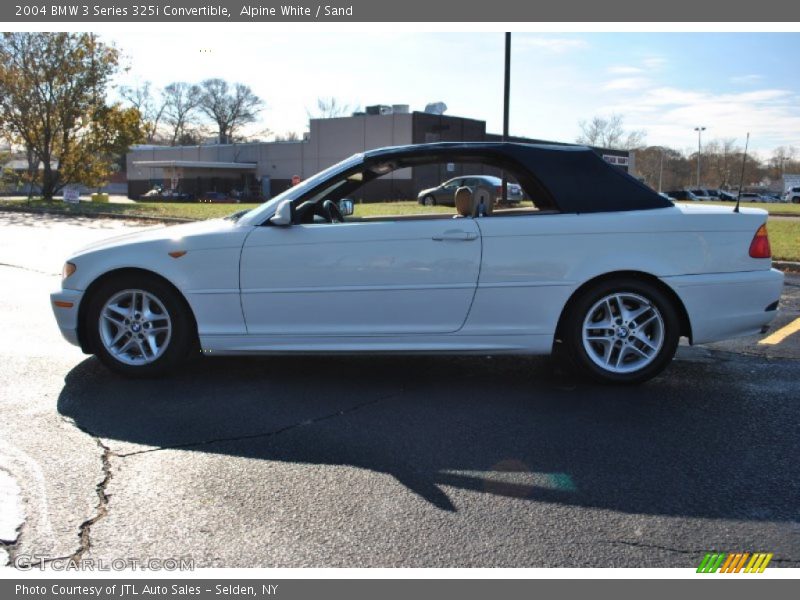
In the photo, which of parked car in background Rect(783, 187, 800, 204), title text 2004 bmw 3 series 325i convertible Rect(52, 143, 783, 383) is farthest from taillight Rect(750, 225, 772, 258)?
parked car in background Rect(783, 187, 800, 204)

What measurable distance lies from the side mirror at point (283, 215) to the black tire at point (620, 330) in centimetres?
202

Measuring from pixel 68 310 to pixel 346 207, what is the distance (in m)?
2.14

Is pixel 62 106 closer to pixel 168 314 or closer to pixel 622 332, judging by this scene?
pixel 168 314

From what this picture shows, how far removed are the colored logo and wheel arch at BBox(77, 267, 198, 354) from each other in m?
3.51

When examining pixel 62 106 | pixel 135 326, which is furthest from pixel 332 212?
pixel 62 106

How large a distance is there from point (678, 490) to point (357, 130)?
4973cm

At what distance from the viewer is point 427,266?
480 centimetres

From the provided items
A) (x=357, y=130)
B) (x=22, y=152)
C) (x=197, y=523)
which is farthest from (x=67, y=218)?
(x=357, y=130)

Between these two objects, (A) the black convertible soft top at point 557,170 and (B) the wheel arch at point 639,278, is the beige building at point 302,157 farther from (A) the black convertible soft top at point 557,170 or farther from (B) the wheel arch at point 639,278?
(B) the wheel arch at point 639,278

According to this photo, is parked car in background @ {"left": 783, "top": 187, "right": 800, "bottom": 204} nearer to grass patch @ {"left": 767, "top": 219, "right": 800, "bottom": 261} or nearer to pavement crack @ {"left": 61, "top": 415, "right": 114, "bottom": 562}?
grass patch @ {"left": 767, "top": 219, "right": 800, "bottom": 261}

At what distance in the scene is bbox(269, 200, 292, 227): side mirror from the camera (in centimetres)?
482
